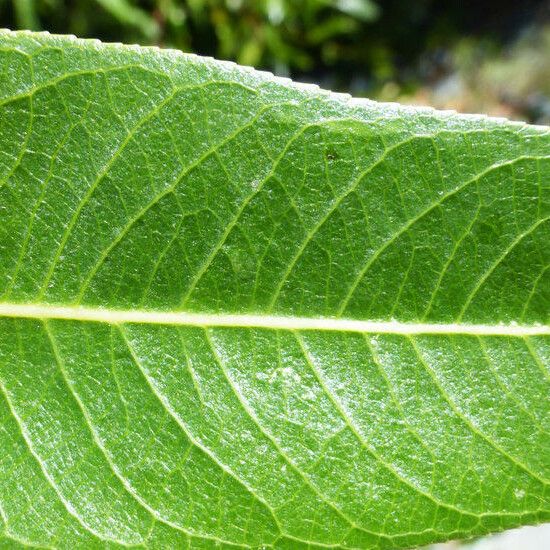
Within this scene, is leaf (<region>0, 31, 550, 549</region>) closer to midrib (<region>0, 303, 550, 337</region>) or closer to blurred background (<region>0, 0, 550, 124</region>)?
midrib (<region>0, 303, 550, 337</region>)

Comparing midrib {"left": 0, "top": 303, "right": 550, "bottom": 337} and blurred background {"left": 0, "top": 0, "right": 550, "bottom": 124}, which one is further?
blurred background {"left": 0, "top": 0, "right": 550, "bottom": 124}

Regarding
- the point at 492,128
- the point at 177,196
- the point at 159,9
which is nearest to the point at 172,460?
the point at 177,196

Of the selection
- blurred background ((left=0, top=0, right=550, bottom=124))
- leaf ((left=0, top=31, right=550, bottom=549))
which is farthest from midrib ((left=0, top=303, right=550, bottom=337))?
blurred background ((left=0, top=0, right=550, bottom=124))

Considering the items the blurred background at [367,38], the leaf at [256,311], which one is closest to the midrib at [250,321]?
the leaf at [256,311]

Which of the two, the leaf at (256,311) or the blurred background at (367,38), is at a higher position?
the blurred background at (367,38)

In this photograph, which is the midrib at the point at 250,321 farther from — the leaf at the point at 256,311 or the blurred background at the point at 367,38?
the blurred background at the point at 367,38

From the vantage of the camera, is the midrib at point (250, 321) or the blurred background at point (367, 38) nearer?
the midrib at point (250, 321)
